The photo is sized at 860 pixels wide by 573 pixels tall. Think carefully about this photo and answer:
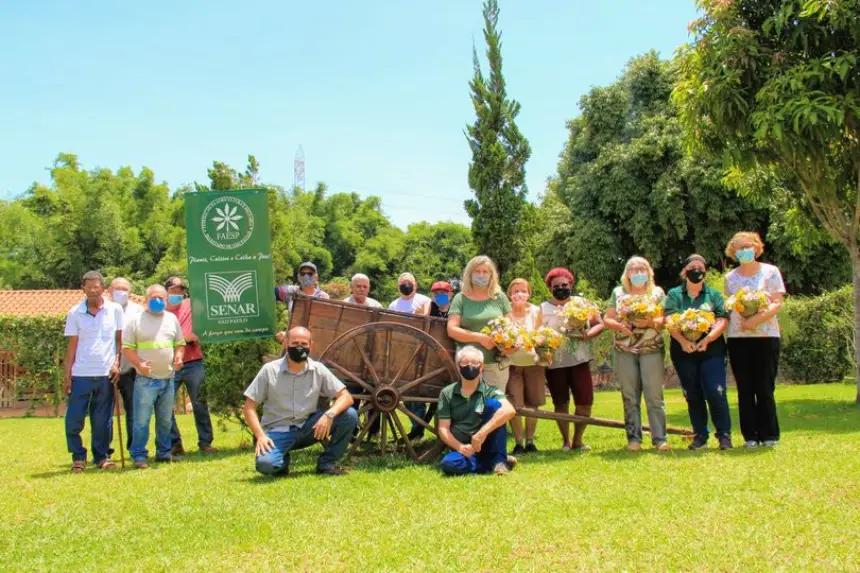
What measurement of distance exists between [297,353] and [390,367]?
39.6 inches

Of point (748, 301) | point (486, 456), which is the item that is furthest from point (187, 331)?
point (748, 301)

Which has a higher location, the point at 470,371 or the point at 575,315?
the point at 575,315

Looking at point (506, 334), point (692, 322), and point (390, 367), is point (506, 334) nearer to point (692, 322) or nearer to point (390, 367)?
point (390, 367)

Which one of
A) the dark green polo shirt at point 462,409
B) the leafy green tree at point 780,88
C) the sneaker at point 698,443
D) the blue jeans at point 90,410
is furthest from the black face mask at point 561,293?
the blue jeans at point 90,410

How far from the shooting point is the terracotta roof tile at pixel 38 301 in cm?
2591

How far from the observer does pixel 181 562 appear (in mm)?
4426

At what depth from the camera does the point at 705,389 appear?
A: 7305 mm

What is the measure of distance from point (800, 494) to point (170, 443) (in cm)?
598

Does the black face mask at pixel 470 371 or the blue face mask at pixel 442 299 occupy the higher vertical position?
the blue face mask at pixel 442 299

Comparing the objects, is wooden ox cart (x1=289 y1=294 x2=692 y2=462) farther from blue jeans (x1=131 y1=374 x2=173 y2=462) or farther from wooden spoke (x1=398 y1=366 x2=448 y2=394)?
blue jeans (x1=131 y1=374 x2=173 y2=462)

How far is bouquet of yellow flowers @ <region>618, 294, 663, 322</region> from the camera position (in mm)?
7164

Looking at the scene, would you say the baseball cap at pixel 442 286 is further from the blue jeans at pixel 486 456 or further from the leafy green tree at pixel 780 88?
the leafy green tree at pixel 780 88

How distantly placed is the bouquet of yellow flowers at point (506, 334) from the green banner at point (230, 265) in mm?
2763

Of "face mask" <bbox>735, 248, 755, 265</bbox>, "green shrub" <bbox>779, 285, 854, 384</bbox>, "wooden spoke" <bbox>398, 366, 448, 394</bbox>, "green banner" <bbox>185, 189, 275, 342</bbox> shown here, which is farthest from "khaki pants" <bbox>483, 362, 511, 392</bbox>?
"green shrub" <bbox>779, 285, 854, 384</bbox>
